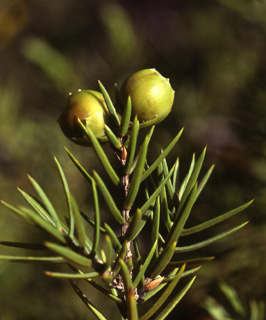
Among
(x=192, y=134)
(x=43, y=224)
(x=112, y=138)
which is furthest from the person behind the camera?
(x=192, y=134)

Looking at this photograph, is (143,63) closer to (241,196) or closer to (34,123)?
(34,123)

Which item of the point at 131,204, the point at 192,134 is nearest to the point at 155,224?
the point at 131,204

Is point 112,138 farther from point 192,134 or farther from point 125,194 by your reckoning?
point 192,134


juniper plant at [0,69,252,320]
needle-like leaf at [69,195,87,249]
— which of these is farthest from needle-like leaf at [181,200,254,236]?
needle-like leaf at [69,195,87,249]

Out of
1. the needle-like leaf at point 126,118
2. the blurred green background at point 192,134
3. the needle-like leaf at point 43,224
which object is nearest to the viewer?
the needle-like leaf at point 43,224

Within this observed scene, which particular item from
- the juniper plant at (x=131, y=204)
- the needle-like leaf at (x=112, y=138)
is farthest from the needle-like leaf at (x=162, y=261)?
the needle-like leaf at (x=112, y=138)

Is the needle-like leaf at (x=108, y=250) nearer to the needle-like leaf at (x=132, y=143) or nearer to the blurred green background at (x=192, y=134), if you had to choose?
the needle-like leaf at (x=132, y=143)

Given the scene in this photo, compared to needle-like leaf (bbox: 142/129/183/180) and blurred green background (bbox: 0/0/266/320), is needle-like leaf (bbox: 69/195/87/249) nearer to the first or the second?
needle-like leaf (bbox: 142/129/183/180)
